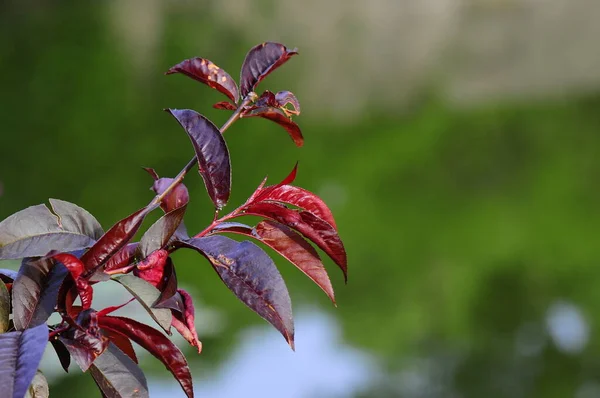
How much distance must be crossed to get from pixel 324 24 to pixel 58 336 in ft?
20.6

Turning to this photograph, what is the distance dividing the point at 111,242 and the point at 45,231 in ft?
0.19

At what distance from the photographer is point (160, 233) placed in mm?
420

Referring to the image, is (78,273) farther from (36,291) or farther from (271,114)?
(271,114)

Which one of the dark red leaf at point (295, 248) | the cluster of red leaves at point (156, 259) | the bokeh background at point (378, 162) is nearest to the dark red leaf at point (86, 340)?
the cluster of red leaves at point (156, 259)

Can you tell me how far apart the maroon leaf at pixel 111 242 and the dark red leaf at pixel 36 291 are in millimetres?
20

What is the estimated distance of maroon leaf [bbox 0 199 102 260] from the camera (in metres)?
0.42

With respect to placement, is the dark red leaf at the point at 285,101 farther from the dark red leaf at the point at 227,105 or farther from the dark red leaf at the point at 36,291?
the dark red leaf at the point at 36,291

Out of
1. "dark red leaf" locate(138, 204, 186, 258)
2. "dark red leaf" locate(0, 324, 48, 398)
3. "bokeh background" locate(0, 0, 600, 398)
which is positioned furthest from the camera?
"bokeh background" locate(0, 0, 600, 398)

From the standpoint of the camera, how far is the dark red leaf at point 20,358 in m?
0.31

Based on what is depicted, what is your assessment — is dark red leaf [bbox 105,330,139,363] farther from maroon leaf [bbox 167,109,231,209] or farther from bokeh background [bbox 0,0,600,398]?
bokeh background [bbox 0,0,600,398]

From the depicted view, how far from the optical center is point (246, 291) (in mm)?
403

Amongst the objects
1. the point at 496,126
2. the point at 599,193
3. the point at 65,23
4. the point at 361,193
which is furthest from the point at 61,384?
the point at 65,23

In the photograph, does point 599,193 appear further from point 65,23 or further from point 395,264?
point 65,23

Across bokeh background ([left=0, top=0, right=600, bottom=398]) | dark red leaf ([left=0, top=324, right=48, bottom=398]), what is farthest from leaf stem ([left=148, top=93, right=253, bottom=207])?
bokeh background ([left=0, top=0, right=600, bottom=398])
